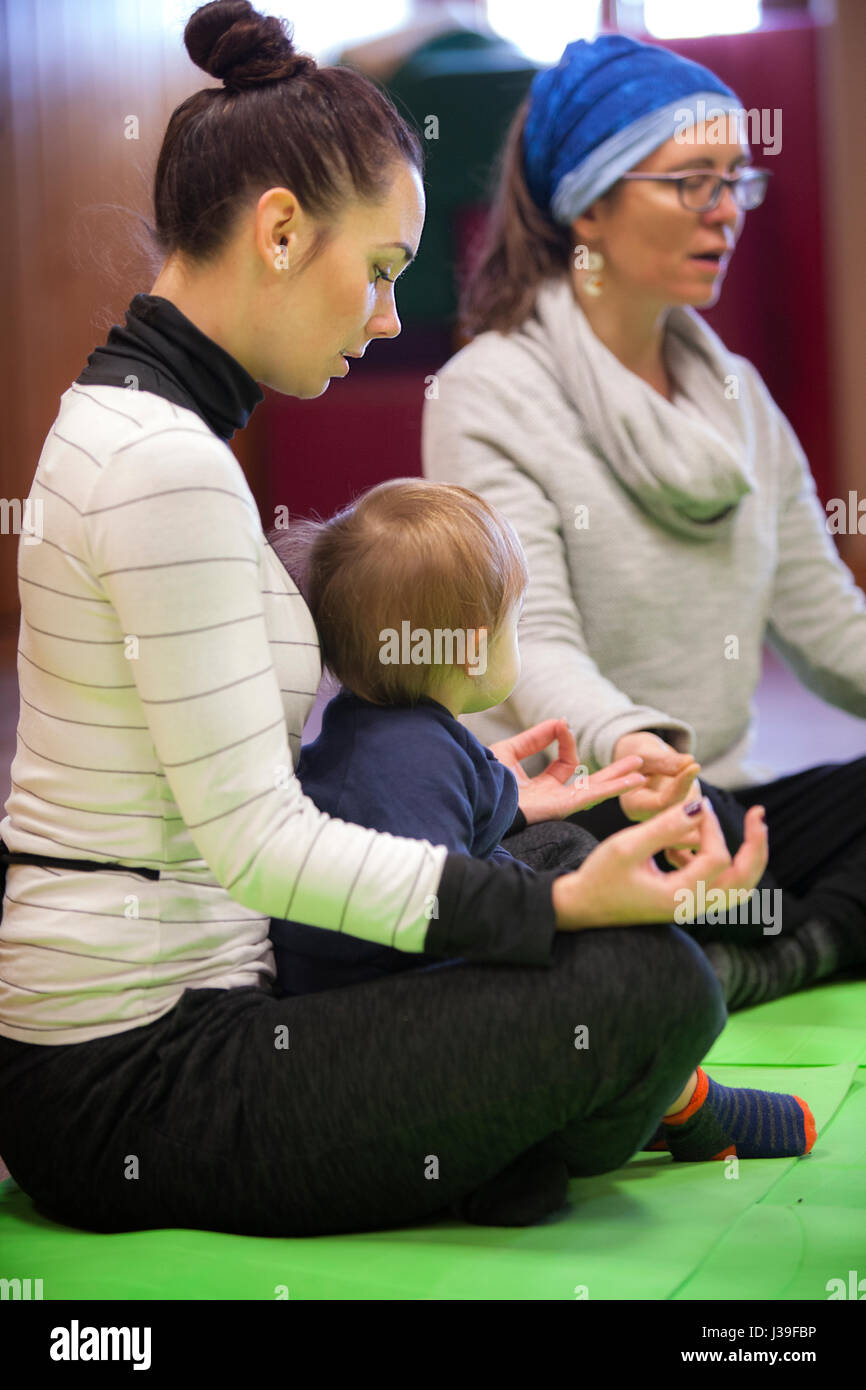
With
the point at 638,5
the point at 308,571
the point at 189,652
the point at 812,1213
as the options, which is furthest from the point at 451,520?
the point at 638,5

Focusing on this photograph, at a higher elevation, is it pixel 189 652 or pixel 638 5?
pixel 638 5

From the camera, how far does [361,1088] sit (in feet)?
2.93

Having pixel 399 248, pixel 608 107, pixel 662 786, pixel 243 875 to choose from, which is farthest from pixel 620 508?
pixel 243 875

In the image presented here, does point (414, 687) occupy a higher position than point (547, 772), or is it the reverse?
point (414, 687)

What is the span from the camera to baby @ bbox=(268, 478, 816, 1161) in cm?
98

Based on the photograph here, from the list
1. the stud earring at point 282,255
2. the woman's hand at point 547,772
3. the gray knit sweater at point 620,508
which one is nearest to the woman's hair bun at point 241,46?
the stud earring at point 282,255

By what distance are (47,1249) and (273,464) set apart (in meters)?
4.34

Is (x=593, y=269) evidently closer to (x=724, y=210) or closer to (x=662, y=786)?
(x=724, y=210)

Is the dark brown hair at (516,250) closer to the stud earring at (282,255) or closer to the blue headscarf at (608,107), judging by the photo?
the blue headscarf at (608,107)

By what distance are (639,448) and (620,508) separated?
2.8 inches

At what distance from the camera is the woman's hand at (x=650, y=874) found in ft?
2.82
